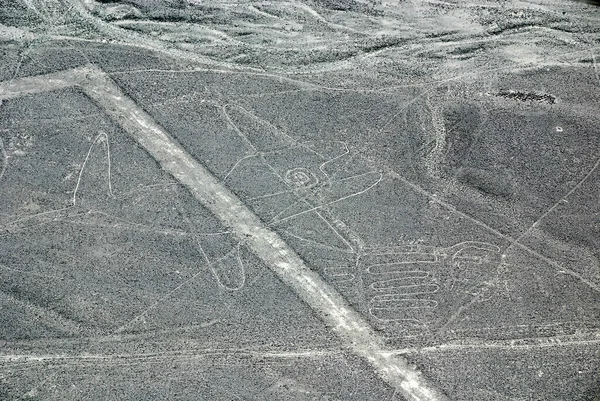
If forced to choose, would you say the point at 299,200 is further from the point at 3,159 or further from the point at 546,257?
the point at 3,159

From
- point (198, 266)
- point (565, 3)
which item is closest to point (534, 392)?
point (198, 266)

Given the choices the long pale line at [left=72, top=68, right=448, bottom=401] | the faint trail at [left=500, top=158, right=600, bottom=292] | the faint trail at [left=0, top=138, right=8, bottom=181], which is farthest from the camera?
the faint trail at [left=0, top=138, right=8, bottom=181]

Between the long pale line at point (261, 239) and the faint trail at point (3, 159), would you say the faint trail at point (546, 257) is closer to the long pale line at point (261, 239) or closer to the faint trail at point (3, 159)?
the long pale line at point (261, 239)

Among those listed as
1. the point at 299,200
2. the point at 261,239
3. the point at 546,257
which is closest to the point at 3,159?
the point at 261,239

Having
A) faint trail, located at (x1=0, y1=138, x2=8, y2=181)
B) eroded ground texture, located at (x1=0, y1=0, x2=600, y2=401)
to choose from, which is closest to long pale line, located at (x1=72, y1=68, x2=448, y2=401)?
eroded ground texture, located at (x1=0, y1=0, x2=600, y2=401)

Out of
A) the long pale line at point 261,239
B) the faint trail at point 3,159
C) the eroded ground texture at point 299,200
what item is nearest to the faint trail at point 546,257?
the eroded ground texture at point 299,200

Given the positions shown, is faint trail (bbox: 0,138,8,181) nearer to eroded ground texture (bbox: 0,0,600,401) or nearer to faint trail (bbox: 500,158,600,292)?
eroded ground texture (bbox: 0,0,600,401)
